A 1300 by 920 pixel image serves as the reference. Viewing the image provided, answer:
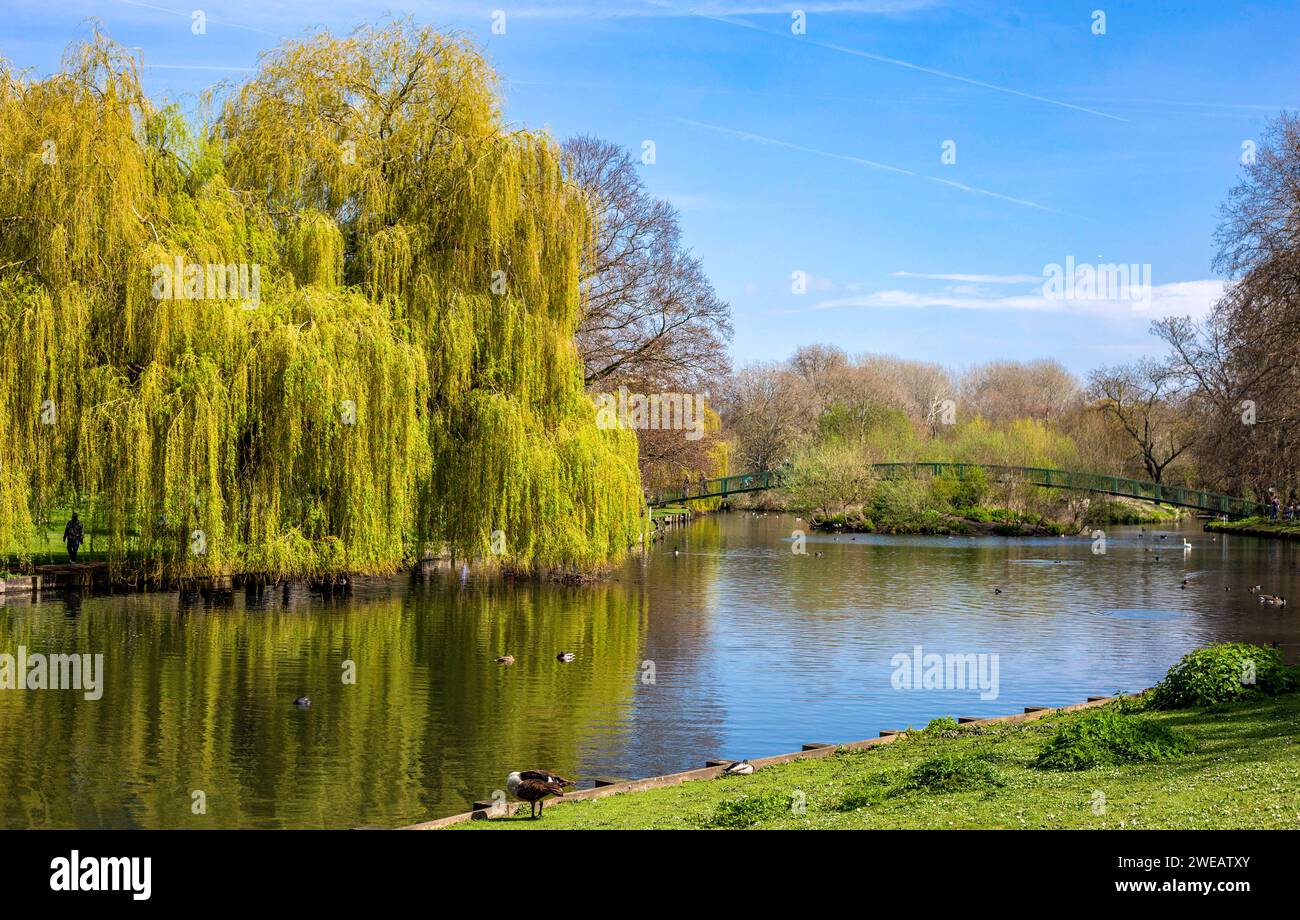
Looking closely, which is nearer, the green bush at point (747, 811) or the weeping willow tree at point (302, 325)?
the green bush at point (747, 811)

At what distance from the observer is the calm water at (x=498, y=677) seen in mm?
15445

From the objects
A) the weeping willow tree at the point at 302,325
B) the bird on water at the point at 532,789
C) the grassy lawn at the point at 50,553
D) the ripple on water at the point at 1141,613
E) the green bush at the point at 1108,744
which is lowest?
the ripple on water at the point at 1141,613

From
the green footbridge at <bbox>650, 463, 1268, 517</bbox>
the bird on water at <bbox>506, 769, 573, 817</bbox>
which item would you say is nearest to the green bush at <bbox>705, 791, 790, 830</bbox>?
the bird on water at <bbox>506, 769, 573, 817</bbox>

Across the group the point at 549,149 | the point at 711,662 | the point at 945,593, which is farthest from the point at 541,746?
the point at 945,593

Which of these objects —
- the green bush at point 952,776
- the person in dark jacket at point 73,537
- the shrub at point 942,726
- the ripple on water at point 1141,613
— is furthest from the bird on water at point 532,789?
the ripple on water at point 1141,613

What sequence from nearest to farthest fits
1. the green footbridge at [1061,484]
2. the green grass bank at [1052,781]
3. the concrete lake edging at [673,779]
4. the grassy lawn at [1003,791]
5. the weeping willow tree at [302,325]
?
the grassy lawn at [1003,791] < the green grass bank at [1052,781] < the concrete lake edging at [673,779] < the weeping willow tree at [302,325] < the green footbridge at [1061,484]

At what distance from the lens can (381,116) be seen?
33625 millimetres

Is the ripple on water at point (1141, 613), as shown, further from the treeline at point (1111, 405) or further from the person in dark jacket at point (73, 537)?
the person in dark jacket at point (73, 537)

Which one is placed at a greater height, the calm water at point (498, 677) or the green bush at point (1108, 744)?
the green bush at point (1108, 744)

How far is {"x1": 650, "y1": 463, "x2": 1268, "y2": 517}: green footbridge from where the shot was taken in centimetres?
6839

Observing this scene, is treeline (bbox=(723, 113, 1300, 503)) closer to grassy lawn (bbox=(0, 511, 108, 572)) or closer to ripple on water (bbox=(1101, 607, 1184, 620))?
ripple on water (bbox=(1101, 607, 1184, 620))

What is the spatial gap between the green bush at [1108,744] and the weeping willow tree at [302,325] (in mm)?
18696

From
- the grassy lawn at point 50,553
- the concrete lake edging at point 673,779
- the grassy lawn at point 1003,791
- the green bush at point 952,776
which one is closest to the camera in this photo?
the grassy lawn at point 1003,791
